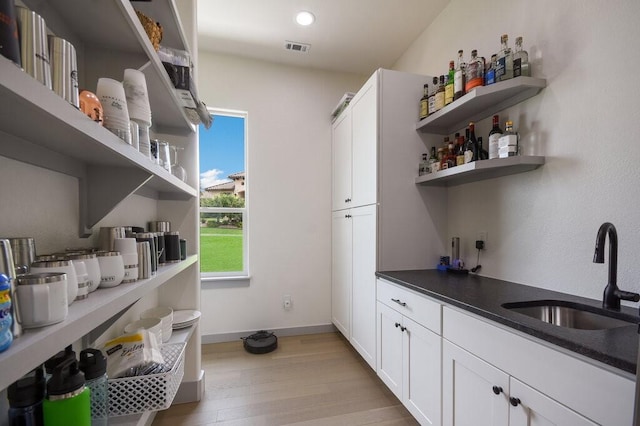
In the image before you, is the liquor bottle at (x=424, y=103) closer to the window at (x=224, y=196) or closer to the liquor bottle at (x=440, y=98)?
the liquor bottle at (x=440, y=98)

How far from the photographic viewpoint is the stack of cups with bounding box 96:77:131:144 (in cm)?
79

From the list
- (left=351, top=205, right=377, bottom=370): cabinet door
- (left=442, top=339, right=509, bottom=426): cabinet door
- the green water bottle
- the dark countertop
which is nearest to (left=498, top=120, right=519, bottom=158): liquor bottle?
the dark countertop

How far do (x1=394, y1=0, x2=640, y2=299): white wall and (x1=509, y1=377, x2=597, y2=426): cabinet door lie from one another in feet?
2.18

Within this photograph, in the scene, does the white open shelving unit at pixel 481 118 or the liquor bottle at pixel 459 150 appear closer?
the white open shelving unit at pixel 481 118

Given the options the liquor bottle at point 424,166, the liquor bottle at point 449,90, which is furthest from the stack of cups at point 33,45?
the liquor bottle at point 424,166

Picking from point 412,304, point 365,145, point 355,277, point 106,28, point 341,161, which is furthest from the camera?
point 341,161

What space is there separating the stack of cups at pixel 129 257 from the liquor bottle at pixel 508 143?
71.1 inches

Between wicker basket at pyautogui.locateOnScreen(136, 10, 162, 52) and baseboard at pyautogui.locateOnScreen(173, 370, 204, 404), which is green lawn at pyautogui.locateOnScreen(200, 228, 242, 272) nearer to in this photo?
baseboard at pyautogui.locateOnScreen(173, 370, 204, 404)

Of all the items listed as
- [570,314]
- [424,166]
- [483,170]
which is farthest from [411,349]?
[424,166]

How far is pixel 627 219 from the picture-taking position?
114cm

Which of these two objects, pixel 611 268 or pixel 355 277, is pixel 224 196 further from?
pixel 611 268

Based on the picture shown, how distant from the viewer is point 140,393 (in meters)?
0.95

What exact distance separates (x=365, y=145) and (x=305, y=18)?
1232 mm

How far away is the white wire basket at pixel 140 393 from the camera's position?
0.93 metres
